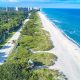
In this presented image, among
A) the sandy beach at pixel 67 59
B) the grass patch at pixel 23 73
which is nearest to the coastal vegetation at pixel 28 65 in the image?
the grass patch at pixel 23 73

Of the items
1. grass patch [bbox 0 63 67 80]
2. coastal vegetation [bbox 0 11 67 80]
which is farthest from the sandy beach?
grass patch [bbox 0 63 67 80]

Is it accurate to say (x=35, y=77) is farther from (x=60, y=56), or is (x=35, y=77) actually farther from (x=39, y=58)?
(x=60, y=56)

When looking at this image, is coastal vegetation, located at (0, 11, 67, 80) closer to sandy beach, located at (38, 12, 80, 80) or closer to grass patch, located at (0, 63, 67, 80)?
grass patch, located at (0, 63, 67, 80)

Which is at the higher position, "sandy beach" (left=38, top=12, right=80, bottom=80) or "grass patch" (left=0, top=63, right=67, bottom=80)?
"grass patch" (left=0, top=63, right=67, bottom=80)

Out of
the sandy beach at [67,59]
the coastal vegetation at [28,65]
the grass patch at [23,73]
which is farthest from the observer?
the sandy beach at [67,59]

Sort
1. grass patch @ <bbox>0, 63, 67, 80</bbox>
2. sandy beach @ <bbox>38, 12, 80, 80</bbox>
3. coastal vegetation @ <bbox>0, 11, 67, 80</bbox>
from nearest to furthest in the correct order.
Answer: grass patch @ <bbox>0, 63, 67, 80</bbox>
coastal vegetation @ <bbox>0, 11, 67, 80</bbox>
sandy beach @ <bbox>38, 12, 80, 80</bbox>

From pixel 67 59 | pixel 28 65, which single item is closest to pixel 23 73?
pixel 28 65

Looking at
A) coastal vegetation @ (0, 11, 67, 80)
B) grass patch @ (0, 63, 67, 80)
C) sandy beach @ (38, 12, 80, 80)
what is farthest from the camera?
sandy beach @ (38, 12, 80, 80)

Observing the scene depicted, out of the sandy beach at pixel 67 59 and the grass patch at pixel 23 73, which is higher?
the grass patch at pixel 23 73

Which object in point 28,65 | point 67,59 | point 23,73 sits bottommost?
point 67,59

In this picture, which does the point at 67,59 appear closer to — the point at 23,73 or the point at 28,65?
the point at 28,65

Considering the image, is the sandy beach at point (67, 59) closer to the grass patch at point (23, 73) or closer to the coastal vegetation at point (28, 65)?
the coastal vegetation at point (28, 65)
